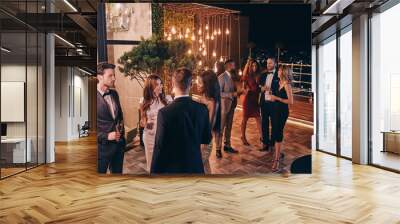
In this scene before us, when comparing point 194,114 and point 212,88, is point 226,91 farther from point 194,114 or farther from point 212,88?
point 194,114

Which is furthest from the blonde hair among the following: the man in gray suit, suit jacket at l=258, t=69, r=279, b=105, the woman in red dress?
the man in gray suit

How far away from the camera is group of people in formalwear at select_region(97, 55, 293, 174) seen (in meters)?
6.68

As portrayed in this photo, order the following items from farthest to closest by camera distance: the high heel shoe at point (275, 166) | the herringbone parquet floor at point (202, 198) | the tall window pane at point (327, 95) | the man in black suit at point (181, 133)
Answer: the tall window pane at point (327, 95)
the high heel shoe at point (275, 166)
the man in black suit at point (181, 133)
the herringbone parquet floor at point (202, 198)

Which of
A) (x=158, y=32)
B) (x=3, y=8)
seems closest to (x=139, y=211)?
(x=158, y=32)

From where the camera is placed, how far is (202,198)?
512cm

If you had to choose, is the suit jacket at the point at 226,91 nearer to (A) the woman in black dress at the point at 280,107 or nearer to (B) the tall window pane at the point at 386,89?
(A) the woman in black dress at the point at 280,107

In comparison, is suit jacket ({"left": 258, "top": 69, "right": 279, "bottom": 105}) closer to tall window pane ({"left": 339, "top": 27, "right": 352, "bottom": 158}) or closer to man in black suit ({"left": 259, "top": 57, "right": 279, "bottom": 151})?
man in black suit ({"left": 259, "top": 57, "right": 279, "bottom": 151})

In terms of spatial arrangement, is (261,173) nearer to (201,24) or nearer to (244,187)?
(244,187)

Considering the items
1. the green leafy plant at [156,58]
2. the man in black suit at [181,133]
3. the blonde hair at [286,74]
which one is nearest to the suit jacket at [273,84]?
the blonde hair at [286,74]

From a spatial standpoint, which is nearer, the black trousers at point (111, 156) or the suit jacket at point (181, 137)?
the suit jacket at point (181, 137)

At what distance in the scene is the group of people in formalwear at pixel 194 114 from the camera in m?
6.68

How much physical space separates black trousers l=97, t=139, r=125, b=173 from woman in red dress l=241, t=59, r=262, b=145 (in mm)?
2220

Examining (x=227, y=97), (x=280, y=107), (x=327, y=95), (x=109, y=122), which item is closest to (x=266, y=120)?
(x=280, y=107)

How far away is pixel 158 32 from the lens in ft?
22.3
